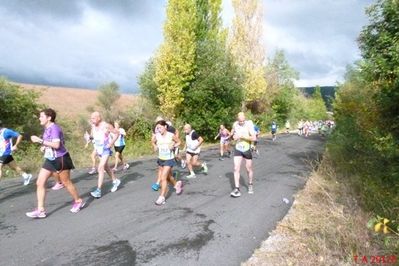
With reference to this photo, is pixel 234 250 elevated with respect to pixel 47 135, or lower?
lower

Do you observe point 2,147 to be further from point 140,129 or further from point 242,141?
point 140,129

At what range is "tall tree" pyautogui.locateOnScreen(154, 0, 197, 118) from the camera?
25453 millimetres

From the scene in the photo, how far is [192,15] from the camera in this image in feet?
86.4

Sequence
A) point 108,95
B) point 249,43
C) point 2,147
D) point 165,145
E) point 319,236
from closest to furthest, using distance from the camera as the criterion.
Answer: point 319,236 → point 165,145 → point 2,147 → point 108,95 → point 249,43

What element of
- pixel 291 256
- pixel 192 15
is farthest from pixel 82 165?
pixel 192 15

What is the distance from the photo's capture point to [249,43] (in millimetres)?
41000

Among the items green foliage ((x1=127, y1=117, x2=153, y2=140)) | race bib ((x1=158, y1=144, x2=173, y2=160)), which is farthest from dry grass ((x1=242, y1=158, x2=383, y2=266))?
green foliage ((x1=127, y1=117, x2=153, y2=140))

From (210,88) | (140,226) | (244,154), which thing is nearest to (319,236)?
(140,226)

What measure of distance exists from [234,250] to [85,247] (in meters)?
2.14

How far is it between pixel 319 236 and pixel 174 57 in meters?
Answer: 20.9

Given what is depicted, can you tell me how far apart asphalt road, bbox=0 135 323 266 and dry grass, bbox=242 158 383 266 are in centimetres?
30

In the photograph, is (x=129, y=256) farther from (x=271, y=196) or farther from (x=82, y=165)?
(x=82, y=165)

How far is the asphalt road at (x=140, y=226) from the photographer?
17.1ft

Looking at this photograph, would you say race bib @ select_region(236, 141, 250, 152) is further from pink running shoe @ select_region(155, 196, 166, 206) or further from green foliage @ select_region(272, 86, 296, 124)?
green foliage @ select_region(272, 86, 296, 124)
